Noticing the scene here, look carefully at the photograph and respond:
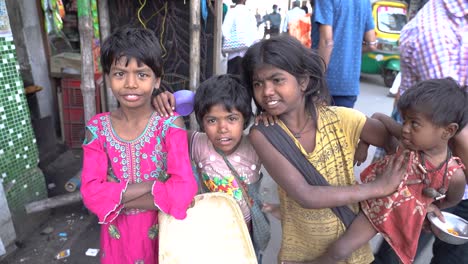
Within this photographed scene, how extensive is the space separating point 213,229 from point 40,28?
363 cm

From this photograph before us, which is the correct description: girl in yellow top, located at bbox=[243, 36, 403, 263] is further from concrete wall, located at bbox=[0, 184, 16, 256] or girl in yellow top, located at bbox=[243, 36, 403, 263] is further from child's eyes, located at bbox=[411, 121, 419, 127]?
concrete wall, located at bbox=[0, 184, 16, 256]

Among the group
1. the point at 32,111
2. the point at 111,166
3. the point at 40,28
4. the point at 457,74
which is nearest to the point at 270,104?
the point at 111,166

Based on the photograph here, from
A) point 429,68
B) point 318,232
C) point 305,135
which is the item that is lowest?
point 318,232

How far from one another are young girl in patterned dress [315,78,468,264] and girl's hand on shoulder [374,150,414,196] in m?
0.03

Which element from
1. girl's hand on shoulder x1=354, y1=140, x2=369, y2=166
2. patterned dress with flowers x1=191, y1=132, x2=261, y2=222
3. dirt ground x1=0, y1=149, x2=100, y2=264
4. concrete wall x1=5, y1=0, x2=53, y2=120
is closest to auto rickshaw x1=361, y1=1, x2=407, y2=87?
concrete wall x1=5, y1=0, x2=53, y2=120

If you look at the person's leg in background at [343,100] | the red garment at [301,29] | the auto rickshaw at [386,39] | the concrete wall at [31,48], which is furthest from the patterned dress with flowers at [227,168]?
the auto rickshaw at [386,39]

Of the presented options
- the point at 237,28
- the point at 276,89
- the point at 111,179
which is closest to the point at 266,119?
the point at 276,89

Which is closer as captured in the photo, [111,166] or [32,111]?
[111,166]

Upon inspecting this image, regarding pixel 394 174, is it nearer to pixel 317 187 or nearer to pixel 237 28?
pixel 317 187

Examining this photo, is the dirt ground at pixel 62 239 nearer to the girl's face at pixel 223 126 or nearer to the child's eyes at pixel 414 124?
the girl's face at pixel 223 126

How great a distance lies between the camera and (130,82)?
134 cm

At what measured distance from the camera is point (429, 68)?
1538mm

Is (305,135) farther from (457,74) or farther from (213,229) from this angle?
(457,74)

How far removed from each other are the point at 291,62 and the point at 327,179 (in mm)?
493
